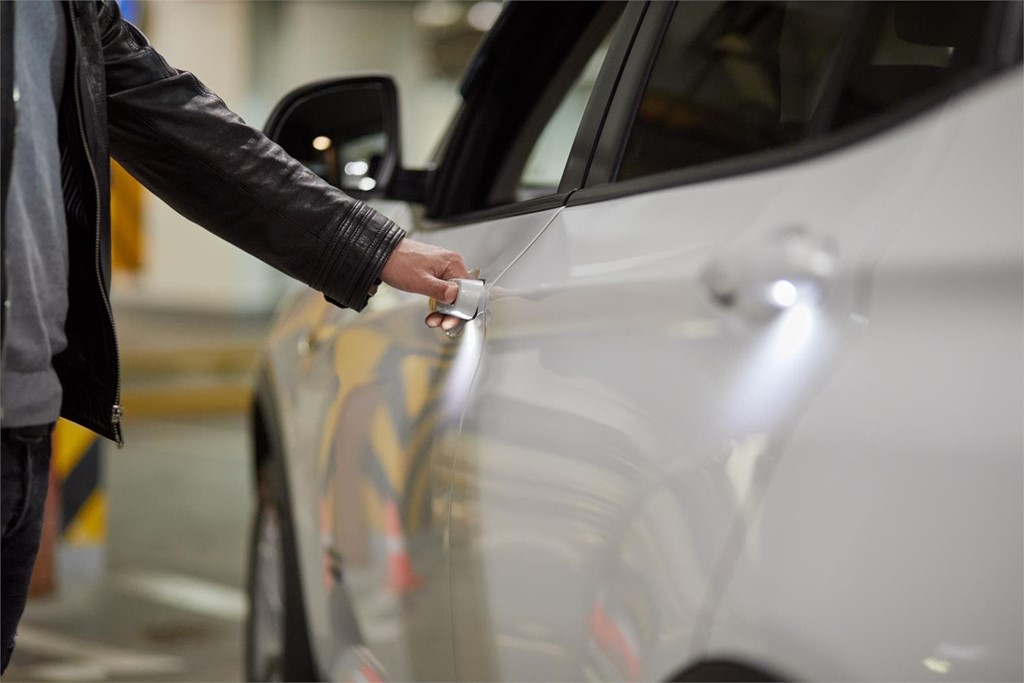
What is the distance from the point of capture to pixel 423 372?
74.4 inches

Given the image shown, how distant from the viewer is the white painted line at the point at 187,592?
4422 mm

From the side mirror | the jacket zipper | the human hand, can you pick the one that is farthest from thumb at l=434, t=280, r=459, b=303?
the side mirror

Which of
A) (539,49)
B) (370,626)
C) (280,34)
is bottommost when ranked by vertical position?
(280,34)

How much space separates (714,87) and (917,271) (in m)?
0.70

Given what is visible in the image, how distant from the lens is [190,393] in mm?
10391

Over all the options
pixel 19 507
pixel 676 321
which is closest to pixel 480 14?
pixel 19 507

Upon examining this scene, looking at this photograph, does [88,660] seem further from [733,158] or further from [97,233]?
[733,158]

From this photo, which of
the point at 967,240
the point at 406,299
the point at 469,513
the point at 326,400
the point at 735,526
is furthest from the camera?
the point at 326,400

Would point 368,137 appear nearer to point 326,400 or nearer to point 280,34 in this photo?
point 326,400

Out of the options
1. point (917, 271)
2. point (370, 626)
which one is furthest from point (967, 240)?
point (370, 626)

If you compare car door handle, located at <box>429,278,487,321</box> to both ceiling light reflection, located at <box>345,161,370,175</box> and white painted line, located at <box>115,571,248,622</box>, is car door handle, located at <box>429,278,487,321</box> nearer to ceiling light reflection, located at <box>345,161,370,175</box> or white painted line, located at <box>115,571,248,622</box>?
ceiling light reflection, located at <box>345,161,370,175</box>

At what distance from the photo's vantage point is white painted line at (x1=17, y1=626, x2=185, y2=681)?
3.71 meters

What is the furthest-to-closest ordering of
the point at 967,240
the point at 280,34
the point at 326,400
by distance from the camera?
the point at 280,34
the point at 326,400
the point at 967,240

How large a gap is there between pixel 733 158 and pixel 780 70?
232 millimetres
